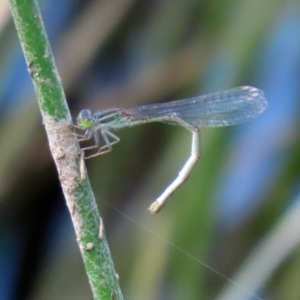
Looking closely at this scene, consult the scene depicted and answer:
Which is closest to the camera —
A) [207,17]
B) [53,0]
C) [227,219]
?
[53,0]

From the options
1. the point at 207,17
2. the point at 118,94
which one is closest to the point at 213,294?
the point at 118,94

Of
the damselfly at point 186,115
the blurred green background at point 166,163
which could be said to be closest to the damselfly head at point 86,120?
the damselfly at point 186,115

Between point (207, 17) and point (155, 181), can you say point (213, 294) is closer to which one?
point (155, 181)

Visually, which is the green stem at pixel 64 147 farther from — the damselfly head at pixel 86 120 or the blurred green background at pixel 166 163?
the blurred green background at pixel 166 163

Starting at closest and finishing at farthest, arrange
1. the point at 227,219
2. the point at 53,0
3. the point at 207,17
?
the point at 53,0, the point at 207,17, the point at 227,219

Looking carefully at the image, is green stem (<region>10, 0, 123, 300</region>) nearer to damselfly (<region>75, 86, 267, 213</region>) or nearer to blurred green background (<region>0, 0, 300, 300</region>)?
damselfly (<region>75, 86, 267, 213</region>)

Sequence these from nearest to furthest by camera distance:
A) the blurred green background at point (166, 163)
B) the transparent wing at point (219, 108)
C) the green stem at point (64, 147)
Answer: the green stem at point (64, 147)
the transparent wing at point (219, 108)
the blurred green background at point (166, 163)
